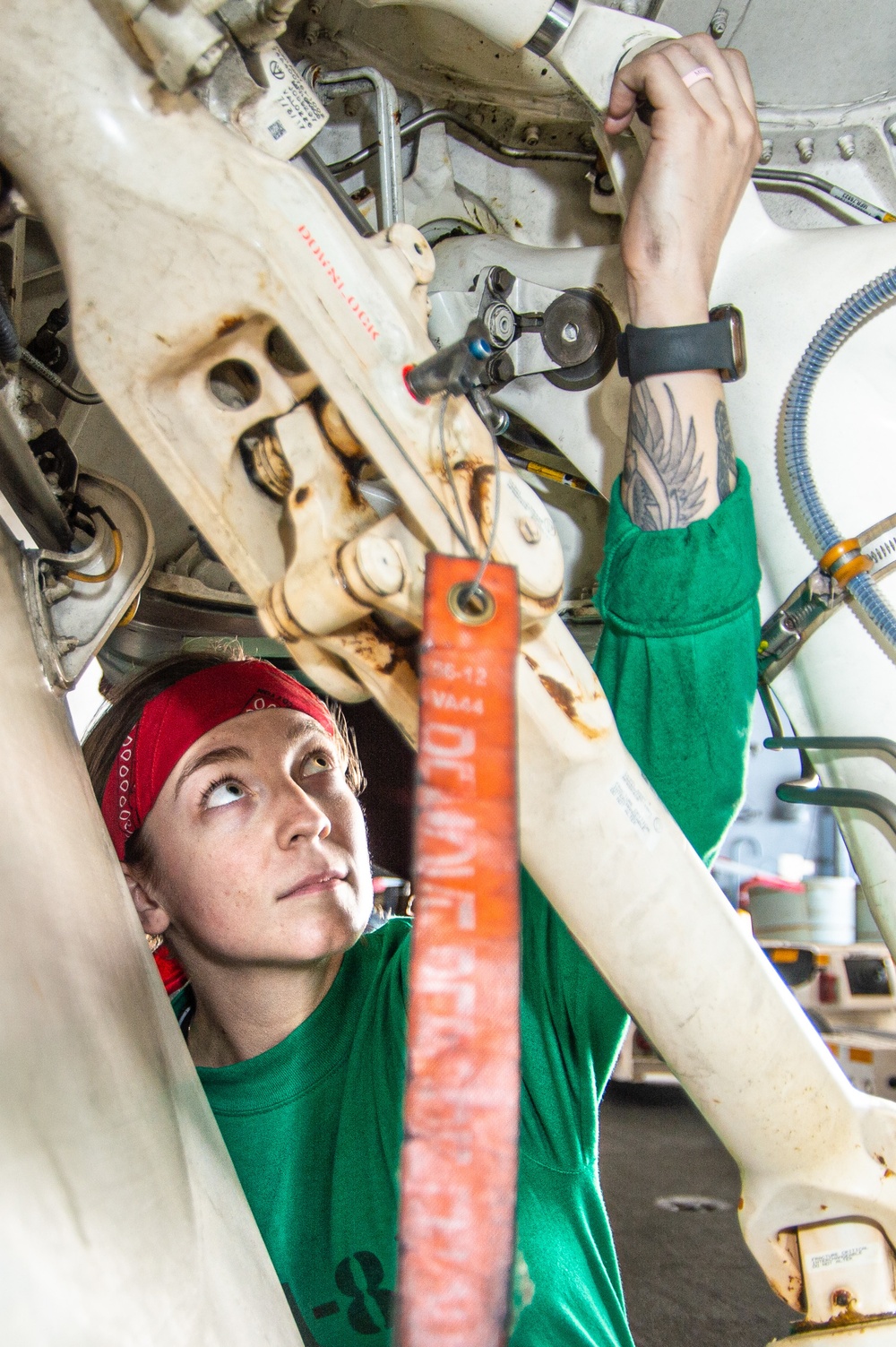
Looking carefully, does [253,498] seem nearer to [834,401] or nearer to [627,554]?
[627,554]

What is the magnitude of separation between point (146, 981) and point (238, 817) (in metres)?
0.40

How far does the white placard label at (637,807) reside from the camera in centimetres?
65

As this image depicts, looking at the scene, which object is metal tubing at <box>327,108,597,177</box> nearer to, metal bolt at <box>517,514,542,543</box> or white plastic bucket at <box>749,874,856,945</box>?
metal bolt at <box>517,514,542,543</box>

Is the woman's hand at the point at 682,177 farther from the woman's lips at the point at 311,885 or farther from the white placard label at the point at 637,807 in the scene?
the woman's lips at the point at 311,885

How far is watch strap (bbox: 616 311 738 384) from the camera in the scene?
31.5 inches

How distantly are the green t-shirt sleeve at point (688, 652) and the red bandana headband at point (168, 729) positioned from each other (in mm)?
537

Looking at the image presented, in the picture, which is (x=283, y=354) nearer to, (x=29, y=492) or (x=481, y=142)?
(x=29, y=492)

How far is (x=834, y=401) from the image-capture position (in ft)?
2.97

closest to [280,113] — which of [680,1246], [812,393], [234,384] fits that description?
[234,384]

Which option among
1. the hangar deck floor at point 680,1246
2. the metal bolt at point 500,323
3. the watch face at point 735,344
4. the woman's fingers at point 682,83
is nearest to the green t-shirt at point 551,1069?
the watch face at point 735,344

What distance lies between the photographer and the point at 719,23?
1041mm

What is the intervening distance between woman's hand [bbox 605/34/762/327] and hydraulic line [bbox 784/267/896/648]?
0.14 metres

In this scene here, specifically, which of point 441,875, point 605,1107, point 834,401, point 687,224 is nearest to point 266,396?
point 441,875

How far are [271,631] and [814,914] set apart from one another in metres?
4.38
